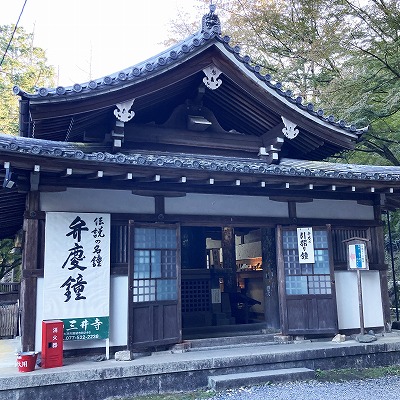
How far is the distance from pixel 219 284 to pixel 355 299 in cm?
447

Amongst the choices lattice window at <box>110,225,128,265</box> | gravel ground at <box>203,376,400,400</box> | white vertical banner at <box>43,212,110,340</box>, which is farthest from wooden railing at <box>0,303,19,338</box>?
gravel ground at <box>203,376,400,400</box>

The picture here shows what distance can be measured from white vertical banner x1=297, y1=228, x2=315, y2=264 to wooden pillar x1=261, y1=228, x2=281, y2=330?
0.75 m

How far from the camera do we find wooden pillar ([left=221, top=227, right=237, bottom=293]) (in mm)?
12195

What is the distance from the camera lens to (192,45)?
24.0ft

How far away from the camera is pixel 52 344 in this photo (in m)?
6.05

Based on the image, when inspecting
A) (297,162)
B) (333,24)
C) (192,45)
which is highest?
(333,24)

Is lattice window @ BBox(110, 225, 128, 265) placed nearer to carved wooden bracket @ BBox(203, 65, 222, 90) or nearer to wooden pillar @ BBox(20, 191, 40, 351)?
wooden pillar @ BBox(20, 191, 40, 351)

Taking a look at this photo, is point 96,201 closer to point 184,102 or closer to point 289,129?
point 184,102

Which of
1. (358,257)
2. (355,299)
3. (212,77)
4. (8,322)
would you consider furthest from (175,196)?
(8,322)

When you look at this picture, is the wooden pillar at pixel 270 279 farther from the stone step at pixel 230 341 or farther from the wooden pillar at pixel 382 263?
the wooden pillar at pixel 382 263

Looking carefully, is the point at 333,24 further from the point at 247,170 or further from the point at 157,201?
the point at 157,201

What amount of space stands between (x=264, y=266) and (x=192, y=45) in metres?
5.13

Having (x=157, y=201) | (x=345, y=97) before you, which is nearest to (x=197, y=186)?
(x=157, y=201)

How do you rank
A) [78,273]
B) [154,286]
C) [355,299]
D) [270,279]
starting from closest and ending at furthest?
[78,273] < [154,286] < [355,299] < [270,279]
